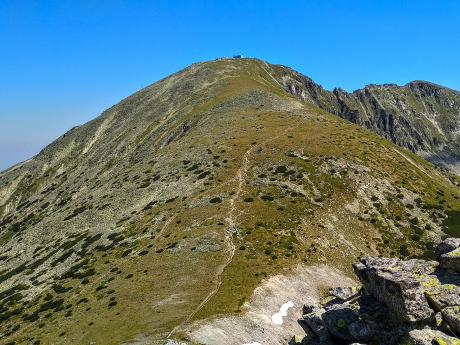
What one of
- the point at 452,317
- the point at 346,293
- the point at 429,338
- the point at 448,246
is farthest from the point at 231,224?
the point at 429,338

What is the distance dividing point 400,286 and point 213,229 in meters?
38.3

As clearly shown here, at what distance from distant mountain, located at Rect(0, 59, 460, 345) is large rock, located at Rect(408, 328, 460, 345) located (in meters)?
18.0

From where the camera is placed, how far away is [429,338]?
70.8ft

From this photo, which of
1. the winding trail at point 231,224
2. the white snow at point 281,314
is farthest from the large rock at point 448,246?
the winding trail at point 231,224

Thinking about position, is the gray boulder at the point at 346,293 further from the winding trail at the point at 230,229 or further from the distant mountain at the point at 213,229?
the winding trail at the point at 230,229

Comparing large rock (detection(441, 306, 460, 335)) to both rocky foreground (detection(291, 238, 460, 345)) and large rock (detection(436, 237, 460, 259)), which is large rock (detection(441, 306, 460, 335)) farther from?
large rock (detection(436, 237, 460, 259))

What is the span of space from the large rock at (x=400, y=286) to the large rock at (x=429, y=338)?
6.37 feet

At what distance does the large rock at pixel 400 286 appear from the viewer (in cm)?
2452

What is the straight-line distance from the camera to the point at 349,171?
83.4 m

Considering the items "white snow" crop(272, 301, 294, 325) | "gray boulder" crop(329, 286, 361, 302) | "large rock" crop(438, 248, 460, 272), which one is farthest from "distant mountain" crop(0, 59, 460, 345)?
"large rock" crop(438, 248, 460, 272)

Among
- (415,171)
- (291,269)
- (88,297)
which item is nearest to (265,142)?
(415,171)

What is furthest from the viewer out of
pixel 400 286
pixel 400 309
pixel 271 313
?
pixel 271 313

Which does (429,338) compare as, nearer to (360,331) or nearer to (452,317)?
(452,317)

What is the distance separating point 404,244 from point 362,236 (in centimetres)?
664
